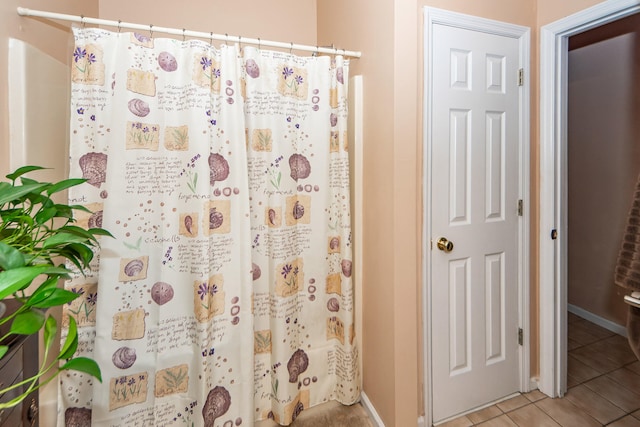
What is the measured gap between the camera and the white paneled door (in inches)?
59.7

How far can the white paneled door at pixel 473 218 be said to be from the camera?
1.52 metres

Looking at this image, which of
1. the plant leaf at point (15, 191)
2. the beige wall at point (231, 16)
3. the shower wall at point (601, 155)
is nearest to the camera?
the plant leaf at point (15, 191)

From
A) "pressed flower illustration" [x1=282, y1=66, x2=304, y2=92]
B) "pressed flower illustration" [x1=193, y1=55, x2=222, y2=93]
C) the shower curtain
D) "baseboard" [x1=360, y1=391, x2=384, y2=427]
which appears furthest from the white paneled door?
"pressed flower illustration" [x1=193, y1=55, x2=222, y2=93]

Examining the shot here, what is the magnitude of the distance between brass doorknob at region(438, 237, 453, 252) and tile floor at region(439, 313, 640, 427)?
909 mm

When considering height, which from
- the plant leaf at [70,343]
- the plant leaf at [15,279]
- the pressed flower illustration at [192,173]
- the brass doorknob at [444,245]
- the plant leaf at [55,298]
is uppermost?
the pressed flower illustration at [192,173]

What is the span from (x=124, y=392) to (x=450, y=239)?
5.55 ft

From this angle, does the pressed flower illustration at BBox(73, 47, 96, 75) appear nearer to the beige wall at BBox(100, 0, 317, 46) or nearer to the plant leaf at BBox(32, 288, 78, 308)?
the beige wall at BBox(100, 0, 317, 46)

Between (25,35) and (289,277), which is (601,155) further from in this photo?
(25,35)

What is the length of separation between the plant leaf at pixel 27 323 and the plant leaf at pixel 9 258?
84 millimetres

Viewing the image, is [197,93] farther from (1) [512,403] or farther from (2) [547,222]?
(1) [512,403]

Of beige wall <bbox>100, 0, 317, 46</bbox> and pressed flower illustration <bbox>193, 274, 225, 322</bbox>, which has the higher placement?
beige wall <bbox>100, 0, 317, 46</bbox>

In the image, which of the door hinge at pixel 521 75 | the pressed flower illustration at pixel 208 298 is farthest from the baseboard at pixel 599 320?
the pressed flower illustration at pixel 208 298

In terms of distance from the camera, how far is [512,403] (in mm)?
1689

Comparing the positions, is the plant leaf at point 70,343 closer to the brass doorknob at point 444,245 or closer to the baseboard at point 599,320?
the brass doorknob at point 444,245
